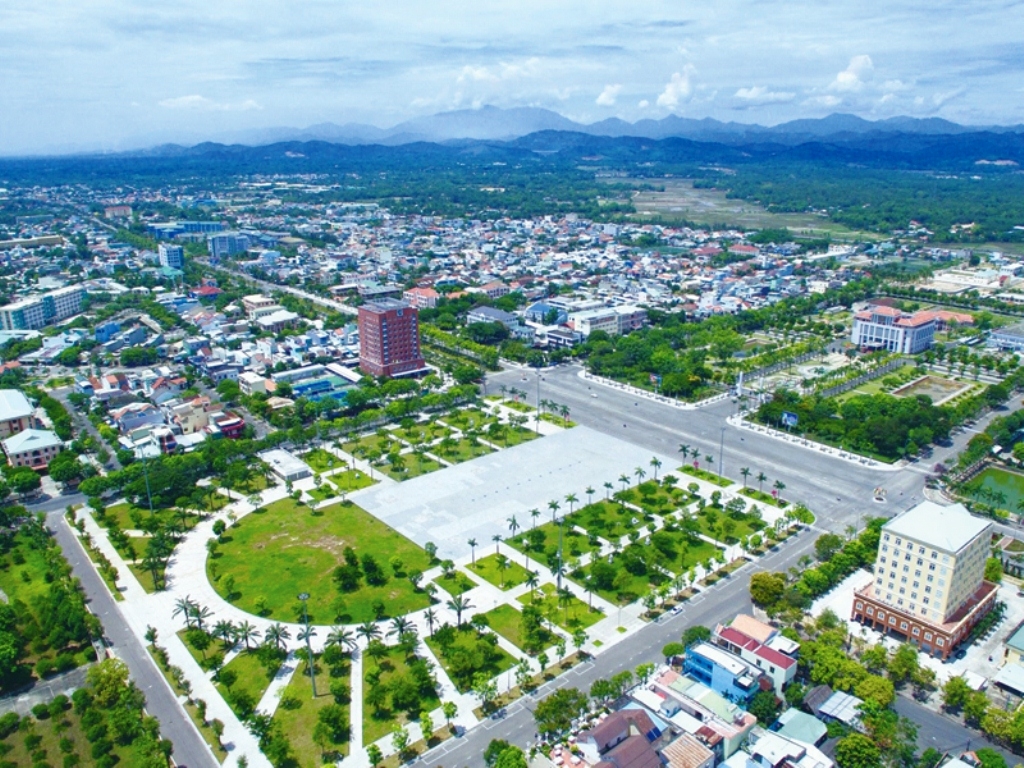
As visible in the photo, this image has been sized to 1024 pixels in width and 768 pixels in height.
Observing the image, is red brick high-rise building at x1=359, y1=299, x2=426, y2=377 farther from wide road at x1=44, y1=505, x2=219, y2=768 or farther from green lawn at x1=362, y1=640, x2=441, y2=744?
green lawn at x1=362, y1=640, x2=441, y2=744

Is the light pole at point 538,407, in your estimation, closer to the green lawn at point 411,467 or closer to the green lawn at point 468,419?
the green lawn at point 468,419

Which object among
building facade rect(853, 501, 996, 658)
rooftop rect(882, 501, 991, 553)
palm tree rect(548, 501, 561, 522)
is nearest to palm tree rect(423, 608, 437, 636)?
palm tree rect(548, 501, 561, 522)

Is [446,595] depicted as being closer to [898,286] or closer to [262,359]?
[262,359]

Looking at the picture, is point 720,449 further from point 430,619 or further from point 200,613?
point 200,613

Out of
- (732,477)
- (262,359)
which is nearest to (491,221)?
(262,359)

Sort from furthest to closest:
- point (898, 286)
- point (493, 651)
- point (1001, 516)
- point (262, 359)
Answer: point (898, 286)
point (262, 359)
point (1001, 516)
point (493, 651)

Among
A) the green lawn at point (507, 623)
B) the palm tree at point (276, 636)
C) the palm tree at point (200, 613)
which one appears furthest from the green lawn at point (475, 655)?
the palm tree at point (200, 613)
